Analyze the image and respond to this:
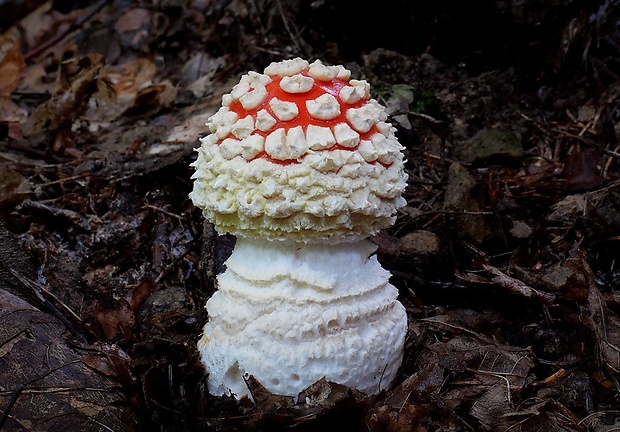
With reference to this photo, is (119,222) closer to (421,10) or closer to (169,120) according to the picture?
(169,120)

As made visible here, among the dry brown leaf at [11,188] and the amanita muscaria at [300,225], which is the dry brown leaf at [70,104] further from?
the amanita muscaria at [300,225]

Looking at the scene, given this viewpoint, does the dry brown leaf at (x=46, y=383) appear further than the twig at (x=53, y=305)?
No

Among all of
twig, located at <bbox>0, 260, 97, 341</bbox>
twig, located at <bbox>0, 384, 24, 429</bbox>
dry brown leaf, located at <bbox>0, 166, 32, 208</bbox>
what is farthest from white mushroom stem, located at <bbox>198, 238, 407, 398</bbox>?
dry brown leaf, located at <bbox>0, 166, 32, 208</bbox>

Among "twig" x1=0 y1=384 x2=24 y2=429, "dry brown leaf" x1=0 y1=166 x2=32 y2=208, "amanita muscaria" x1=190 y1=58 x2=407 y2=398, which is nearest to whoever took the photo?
"twig" x1=0 y1=384 x2=24 y2=429

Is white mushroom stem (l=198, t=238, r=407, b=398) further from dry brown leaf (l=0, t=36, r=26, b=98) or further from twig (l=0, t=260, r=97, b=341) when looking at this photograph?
dry brown leaf (l=0, t=36, r=26, b=98)

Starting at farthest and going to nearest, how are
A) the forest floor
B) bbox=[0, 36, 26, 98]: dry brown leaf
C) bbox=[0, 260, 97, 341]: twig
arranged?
bbox=[0, 36, 26, 98]: dry brown leaf, bbox=[0, 260, 97, 341]: twig, the forest floor

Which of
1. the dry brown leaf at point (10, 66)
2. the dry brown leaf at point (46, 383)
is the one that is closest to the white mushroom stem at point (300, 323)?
the dry brown leaf at point (46, 383)

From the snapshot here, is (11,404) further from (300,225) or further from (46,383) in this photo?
(300,225)
